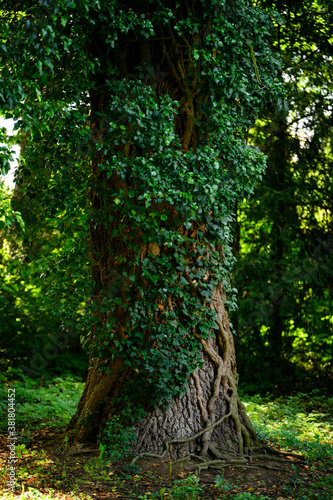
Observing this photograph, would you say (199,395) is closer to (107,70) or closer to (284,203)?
(107,70)

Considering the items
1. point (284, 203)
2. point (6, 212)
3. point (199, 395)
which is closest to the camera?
point (6, 212)

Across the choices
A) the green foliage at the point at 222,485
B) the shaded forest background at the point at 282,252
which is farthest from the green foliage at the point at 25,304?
the green foliage at the point at 222,485

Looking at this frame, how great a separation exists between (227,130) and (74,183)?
5.31 feet

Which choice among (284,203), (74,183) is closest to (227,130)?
(74,183)

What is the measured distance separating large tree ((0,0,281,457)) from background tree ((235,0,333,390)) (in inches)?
155

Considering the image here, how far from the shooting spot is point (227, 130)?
5.05 m

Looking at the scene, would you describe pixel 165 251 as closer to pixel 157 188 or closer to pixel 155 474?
pixel 157 188

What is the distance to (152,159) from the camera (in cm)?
444

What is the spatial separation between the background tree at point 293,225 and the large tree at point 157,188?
3.94m

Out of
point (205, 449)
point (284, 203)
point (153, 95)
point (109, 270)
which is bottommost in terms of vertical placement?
point (205, 449)

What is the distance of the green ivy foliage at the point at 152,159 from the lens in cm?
453

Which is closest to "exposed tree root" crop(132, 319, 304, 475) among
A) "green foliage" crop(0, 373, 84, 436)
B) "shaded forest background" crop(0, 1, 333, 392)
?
"green foliage" crop(0, 373, 84, 436)

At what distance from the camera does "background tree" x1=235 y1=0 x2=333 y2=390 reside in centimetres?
920

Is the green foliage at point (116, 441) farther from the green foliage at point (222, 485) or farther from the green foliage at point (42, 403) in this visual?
the green foliage at point (42, 403)
